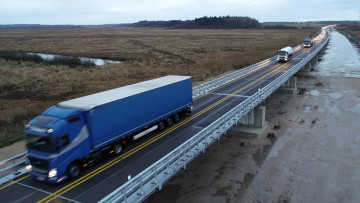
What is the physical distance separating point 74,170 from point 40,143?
193 cm

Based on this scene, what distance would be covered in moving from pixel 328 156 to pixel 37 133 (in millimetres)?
19989

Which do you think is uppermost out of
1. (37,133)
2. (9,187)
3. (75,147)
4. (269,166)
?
(37,133)

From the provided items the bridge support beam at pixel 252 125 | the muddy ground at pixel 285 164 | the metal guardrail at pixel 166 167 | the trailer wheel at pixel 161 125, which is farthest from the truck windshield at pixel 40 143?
the bridge support beam at pixel 252 125

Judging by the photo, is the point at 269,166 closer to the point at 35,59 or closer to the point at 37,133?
the point at 37,133

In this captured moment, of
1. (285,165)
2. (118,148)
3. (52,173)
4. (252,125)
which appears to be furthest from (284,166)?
(52,173)

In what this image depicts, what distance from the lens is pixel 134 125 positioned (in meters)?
15.2

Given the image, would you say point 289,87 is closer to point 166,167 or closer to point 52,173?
point 166,167

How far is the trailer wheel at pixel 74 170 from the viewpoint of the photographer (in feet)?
39.5

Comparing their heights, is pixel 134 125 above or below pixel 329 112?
above

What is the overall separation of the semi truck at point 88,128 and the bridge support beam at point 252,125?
1009cm

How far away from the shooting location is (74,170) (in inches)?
483

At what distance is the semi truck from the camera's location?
11.5 metres

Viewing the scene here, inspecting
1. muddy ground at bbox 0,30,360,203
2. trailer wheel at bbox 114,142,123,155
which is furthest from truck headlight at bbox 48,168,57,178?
muddy ground at bbox 0,30,360,203

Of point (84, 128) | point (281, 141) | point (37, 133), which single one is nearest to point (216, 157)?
point (281, 141)
